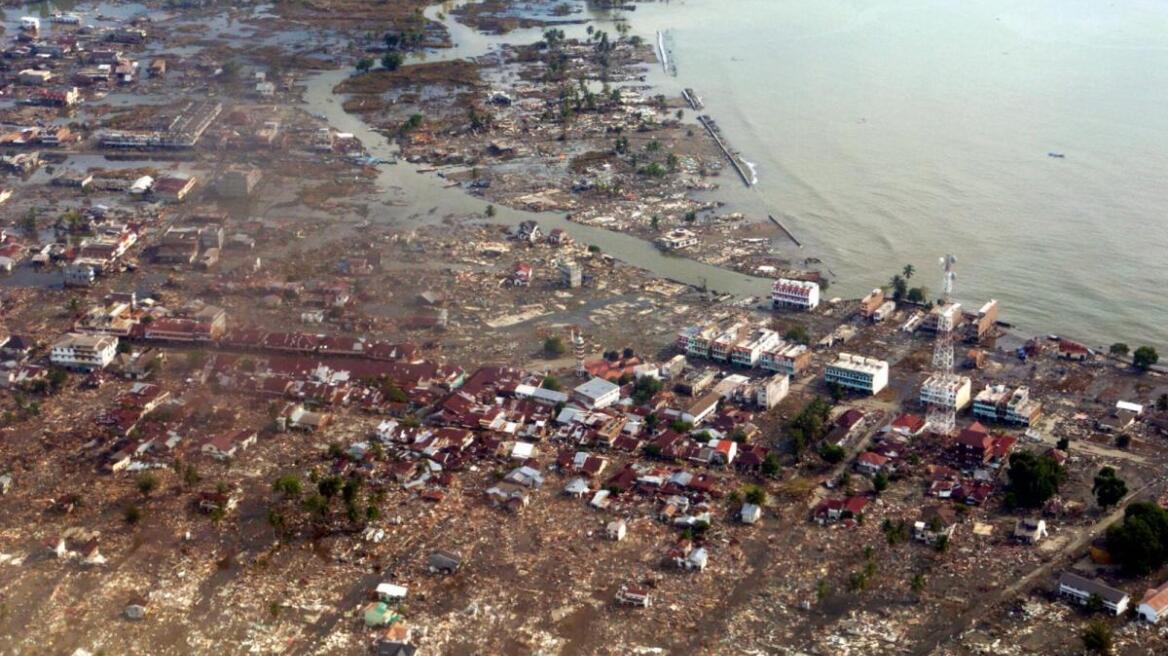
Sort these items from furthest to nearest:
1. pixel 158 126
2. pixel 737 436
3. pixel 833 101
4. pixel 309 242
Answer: pixel 833 101
pixel 158 126
pixel 309 242
pixel 737 436

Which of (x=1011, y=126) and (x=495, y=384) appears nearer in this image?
(x=495, y=384)

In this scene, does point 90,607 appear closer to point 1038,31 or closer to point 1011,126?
point 1011,126

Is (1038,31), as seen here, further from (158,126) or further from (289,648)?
(289,648)

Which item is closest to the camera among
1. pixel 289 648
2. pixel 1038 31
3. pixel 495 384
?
pixel 289 648

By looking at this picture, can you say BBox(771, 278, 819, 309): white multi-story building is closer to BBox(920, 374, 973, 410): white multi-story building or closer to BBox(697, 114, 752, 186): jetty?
BBox(920, 374, 973, 410): white multi-story building

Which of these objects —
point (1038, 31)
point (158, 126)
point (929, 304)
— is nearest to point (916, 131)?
point (929, 304)

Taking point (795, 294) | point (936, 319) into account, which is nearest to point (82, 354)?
point (795, 294)
